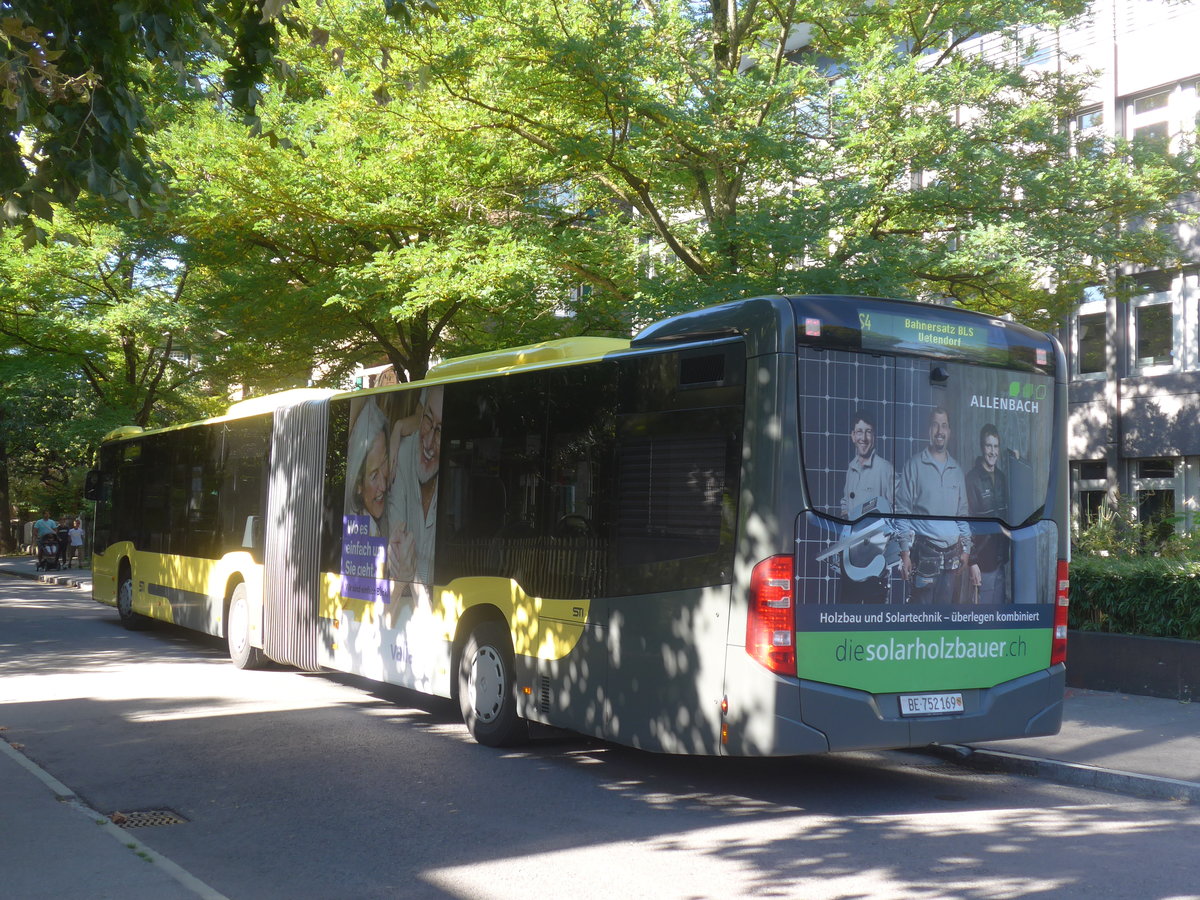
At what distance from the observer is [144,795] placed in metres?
7.72

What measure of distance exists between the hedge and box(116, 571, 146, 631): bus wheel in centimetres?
1309

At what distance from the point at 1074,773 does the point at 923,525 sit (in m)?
2.42

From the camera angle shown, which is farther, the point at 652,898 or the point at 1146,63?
the point at 1146,63

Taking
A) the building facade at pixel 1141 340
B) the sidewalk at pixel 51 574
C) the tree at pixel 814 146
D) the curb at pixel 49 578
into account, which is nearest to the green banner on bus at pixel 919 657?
the tree at pixel 814 146

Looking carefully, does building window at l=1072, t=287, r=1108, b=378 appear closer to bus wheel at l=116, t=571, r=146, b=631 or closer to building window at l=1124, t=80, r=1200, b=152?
building window at l=1124, t=80, r=1200, b=152

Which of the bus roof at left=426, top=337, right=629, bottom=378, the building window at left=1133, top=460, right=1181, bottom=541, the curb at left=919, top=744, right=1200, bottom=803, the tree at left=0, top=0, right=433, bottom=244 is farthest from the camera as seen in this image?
the building window at left=1133, top=460, right=1181, bottom=541

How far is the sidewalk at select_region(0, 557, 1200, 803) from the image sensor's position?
8.37 m

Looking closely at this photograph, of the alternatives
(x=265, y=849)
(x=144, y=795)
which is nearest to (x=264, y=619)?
(x=144, y=795)

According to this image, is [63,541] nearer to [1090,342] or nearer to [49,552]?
[49,552]

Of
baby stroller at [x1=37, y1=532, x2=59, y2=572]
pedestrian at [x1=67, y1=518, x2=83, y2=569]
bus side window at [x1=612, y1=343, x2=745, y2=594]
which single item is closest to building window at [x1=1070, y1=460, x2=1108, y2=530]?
bus side window at [x1=612, y1=343, x2=745, y2=594]

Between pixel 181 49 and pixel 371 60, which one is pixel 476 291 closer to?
pixel 371 60

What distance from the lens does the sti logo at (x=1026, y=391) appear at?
27.1 feet

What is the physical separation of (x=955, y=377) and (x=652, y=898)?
4.00m

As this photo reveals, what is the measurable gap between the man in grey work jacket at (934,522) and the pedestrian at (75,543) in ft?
111
